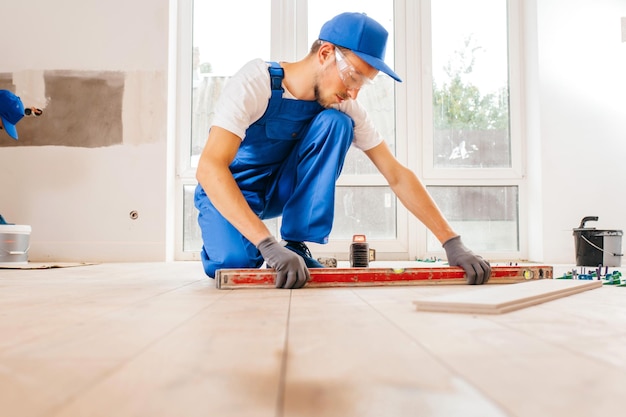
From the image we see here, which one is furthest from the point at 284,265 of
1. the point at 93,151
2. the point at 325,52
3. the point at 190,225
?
the point at 93,151

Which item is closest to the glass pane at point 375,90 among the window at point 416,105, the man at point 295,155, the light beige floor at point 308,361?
the window at point 416,105

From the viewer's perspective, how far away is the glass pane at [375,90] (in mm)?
4055

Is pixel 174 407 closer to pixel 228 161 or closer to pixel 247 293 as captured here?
pixel 247 293

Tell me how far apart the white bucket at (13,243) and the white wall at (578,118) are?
354 cm

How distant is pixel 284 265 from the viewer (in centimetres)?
155

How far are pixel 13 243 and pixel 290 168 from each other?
217 cm

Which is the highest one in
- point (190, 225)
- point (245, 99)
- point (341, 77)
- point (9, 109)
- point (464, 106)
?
point (464, 106)

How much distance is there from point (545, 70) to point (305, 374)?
3809 millimetres

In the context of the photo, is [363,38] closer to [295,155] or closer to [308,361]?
[295,155]

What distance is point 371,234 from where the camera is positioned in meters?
4.04

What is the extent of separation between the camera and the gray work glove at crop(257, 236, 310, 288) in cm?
155

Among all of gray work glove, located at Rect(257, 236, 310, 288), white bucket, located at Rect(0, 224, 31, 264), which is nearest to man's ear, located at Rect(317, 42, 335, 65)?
gray work glove, located at Rect(257, 236, 310, 288)

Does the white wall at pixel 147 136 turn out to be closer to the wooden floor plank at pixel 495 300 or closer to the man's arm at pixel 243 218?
the man's arm at pixel 243 218

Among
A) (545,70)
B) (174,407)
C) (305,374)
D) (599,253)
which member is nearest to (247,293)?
(305,374)
